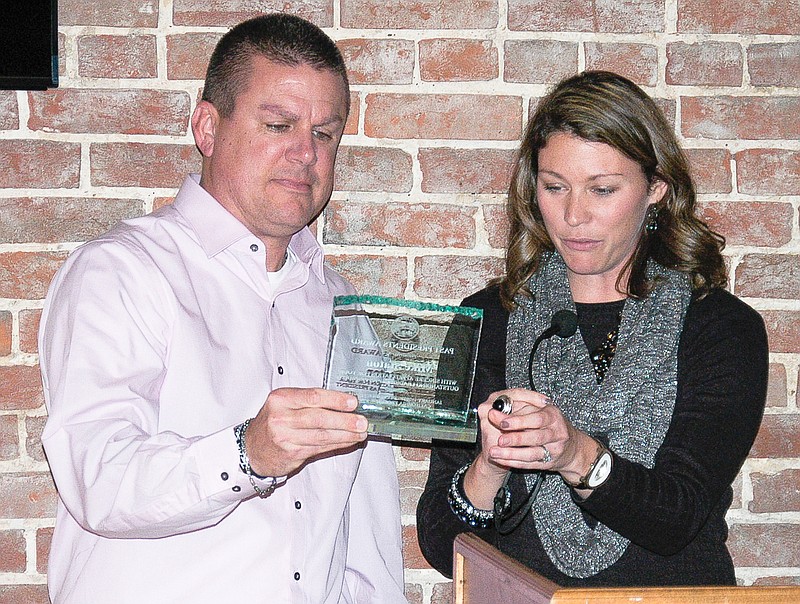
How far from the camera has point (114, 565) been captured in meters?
1.51

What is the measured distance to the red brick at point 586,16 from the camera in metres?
1.92

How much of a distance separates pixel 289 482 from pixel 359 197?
1.99 feet

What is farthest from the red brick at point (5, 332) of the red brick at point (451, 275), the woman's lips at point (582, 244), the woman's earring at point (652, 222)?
the woman's earring at point (652, 222)

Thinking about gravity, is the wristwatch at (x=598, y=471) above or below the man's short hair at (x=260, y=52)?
below

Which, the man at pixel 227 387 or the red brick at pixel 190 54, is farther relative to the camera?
the red brick at pixel 190 54

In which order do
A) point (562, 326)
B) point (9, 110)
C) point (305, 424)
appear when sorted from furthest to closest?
point (9, 110) < point (562, 326) < point (305, 424)

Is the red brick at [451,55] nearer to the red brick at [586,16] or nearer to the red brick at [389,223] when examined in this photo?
the red brick at [586,16]

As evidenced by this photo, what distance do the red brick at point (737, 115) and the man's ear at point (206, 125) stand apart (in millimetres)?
924

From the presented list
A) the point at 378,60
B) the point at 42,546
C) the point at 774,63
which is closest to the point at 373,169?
the point at 378,60

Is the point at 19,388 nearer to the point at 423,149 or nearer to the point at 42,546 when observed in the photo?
the point at 42,546

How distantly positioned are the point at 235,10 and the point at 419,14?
1.18ft

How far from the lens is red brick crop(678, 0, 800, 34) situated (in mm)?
1926

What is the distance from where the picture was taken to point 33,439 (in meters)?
1.87

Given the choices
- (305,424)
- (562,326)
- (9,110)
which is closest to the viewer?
(305,424)
